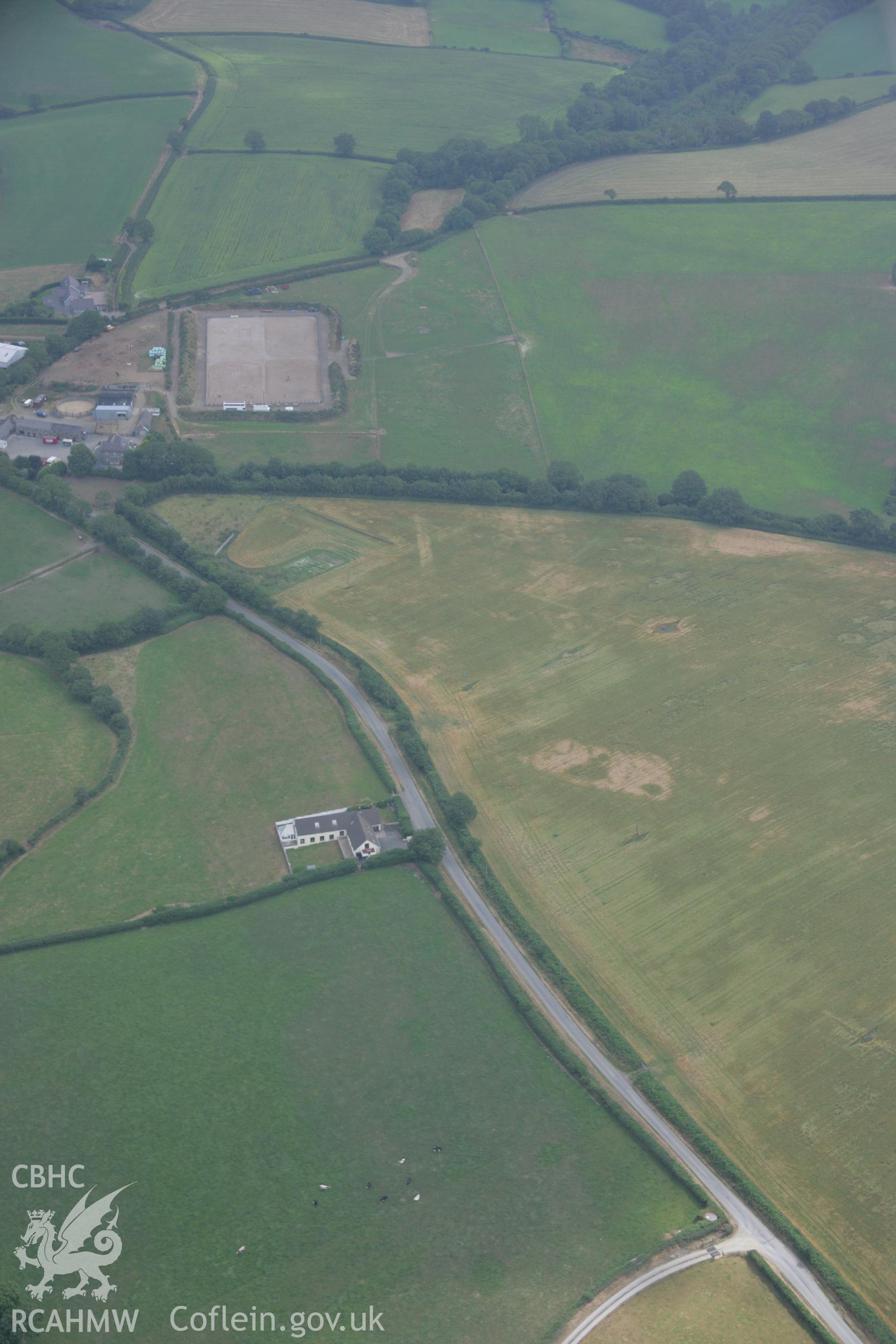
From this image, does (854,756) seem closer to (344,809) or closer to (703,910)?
(703,910)

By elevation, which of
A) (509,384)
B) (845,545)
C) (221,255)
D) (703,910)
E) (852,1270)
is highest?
(221,255)

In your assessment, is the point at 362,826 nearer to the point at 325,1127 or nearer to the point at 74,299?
Answer: the point at 325,1127

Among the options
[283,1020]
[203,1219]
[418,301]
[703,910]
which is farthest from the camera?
[418,301]

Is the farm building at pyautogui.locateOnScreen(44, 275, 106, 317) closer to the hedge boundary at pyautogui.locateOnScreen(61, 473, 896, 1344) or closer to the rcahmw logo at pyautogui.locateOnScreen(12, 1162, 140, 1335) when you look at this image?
the hedge boundary at pyautogui.locateOnScreen(61, 473, 896, 1344)

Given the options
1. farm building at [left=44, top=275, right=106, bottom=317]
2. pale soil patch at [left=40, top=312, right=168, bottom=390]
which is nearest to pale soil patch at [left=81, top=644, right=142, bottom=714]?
pale soil patch at [left=40, top=312, right=168, bottom=390]

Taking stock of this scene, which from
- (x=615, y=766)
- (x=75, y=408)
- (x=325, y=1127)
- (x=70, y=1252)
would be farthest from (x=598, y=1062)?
(x=75, y=408)

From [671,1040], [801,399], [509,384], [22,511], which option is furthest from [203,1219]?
[801,399]
